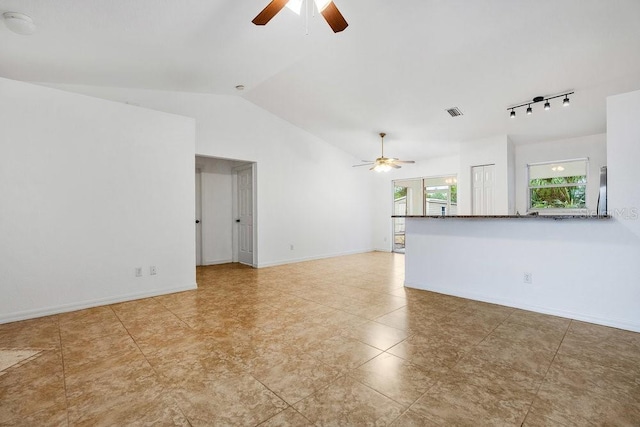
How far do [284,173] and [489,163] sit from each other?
14.6 ft

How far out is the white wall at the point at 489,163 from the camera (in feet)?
18.9

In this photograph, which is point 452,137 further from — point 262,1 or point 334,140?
point 262,1

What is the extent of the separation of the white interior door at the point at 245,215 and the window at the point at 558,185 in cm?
627

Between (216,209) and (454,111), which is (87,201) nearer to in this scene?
(216,209)

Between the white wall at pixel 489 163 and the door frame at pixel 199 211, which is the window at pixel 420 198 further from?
the door frame at pixel 199 211

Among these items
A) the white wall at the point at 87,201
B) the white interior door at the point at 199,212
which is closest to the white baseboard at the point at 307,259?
the white interior door at the point at 199,212

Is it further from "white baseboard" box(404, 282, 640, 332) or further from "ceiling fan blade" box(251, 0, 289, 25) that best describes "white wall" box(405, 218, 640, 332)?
"ceiling fan blade" box(251, 0, 289, 25)

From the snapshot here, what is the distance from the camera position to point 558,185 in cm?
598

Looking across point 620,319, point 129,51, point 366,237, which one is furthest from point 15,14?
point 366,237

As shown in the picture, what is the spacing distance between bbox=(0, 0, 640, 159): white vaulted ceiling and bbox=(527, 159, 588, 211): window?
0.76 metres

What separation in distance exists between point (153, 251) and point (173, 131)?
1821 millimetres

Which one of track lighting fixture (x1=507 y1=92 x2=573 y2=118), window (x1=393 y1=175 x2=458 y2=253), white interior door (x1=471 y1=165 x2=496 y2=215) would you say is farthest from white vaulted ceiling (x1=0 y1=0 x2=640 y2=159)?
window (x1=393 y1=175 x2=458 y2=253)

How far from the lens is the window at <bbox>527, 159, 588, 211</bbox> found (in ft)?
18.9

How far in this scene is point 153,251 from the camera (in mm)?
4086
